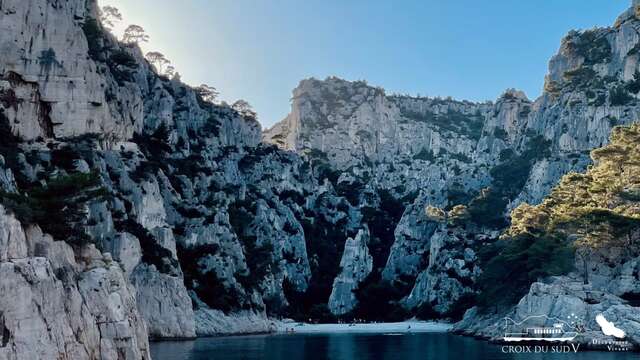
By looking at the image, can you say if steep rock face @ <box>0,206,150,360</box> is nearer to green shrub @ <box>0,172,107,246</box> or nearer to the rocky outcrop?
green shrub @ <box>0,172,107,246</box>

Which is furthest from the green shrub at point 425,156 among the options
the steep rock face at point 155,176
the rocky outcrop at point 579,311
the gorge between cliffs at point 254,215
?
the rocky outcrop at point 579,311

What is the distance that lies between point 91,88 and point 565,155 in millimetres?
82901

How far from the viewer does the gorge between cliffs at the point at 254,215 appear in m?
35.4

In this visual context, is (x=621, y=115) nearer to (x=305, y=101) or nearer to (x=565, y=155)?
(x=565, y=155)

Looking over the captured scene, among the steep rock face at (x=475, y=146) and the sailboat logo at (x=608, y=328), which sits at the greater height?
the steep rock face at (x=475, y=146)

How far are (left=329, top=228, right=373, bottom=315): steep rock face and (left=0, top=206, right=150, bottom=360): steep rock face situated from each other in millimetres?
88473

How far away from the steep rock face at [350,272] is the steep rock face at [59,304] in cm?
8847

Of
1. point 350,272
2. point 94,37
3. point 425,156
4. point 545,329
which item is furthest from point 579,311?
point 425,156

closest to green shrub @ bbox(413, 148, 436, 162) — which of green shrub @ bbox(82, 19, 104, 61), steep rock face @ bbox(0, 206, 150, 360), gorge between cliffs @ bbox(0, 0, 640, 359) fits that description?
gorge between cliffs @ bbox(0, 0, 640, 359)

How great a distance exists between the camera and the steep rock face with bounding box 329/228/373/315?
122681 millimetres

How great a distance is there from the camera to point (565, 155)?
376 ft

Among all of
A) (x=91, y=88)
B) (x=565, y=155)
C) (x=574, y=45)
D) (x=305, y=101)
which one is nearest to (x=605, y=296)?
(x=565, y=155)

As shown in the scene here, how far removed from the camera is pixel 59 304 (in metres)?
29.4

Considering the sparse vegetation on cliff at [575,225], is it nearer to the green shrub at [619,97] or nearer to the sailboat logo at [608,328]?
the sailboat logo at [608,328]
